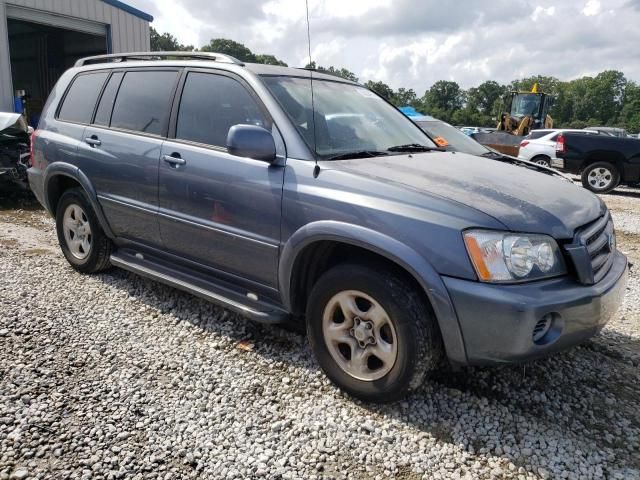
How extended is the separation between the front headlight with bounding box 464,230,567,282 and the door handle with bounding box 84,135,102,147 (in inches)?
122

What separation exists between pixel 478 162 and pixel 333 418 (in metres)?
1.90

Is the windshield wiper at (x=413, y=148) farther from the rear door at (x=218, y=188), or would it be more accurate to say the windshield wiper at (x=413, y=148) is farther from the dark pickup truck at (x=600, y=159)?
the dark pickup truck at (x=600, y=159)

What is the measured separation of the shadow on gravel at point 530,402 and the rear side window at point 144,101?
4.97ft

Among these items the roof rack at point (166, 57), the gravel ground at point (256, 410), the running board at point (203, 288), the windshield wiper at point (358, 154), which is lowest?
the gravel ground at point (256, 410)

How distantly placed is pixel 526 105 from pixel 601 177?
13.3 meters

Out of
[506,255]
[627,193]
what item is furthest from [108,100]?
[627,193]

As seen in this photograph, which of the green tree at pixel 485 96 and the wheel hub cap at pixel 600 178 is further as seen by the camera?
the green tree at pixel 485 96

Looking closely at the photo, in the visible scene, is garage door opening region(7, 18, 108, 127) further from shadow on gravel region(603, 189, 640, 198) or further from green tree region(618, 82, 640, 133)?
green tree region(618, 82, 640, 133)

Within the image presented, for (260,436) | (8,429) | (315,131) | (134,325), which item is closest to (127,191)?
(134,325)

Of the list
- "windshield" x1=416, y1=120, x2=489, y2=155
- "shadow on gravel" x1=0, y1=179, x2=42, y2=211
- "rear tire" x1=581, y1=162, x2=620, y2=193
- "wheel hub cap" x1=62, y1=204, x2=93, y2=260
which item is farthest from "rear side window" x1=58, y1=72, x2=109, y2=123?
"rear tire" x1=581, y1=162, x2=620, y2=193

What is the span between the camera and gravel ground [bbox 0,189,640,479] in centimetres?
243

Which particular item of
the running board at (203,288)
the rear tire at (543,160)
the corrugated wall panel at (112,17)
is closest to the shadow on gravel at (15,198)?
the running board at (203,288)

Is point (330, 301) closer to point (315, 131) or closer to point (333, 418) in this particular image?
point (333, 418)

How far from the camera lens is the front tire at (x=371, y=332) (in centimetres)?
263
